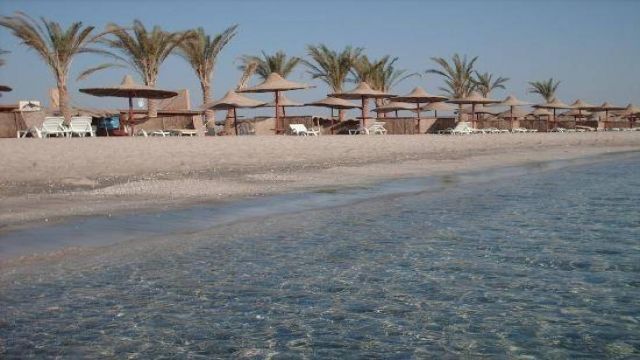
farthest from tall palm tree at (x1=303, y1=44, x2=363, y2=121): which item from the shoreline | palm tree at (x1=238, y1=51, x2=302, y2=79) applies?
the shoreline

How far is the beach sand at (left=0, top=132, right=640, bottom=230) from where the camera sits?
6328 mm

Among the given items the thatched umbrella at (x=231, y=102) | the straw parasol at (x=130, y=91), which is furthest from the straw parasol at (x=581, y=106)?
the straw parasol at (x=130, y=91)

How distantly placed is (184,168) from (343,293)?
7179 millimetres

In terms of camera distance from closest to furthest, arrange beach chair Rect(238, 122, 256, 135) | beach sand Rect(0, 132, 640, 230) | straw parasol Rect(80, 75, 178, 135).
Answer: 1. beach sand Rect(0, 132, 640, 230)
2. straw parasol Rect(80, 75, 178, 135)
3. beach chair Rect(238, 122, 256, 135)

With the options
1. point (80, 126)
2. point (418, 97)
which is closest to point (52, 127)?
point (80, 126)

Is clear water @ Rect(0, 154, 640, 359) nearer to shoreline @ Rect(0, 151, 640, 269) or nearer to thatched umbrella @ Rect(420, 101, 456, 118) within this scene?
shoreline @ Rect(0, 151, 640, 269)

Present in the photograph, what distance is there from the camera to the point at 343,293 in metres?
3.04

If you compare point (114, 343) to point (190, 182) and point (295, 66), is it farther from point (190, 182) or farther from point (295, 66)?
point (295, 66)

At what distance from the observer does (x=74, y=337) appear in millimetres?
2439

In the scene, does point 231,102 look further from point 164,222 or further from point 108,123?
point 164,222

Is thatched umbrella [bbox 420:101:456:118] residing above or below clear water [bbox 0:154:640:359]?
above

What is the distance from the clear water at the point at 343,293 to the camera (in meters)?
2.35

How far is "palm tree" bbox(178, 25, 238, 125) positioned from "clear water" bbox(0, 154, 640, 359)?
23.7m

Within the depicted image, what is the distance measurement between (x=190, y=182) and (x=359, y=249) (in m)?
4.38
